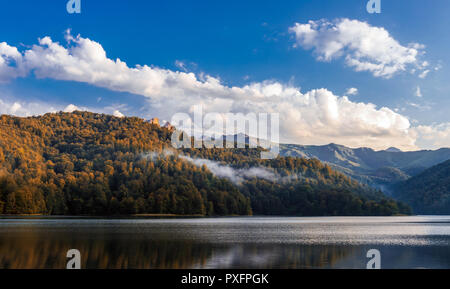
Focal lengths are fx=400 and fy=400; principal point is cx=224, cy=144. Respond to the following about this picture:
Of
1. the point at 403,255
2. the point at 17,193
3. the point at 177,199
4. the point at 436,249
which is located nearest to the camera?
the point at 403,255

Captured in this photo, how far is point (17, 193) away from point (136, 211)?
48981 mm

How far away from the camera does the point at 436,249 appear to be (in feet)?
172

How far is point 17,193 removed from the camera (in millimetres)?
157250

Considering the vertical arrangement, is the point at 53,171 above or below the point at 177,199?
above

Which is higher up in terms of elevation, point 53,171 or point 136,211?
point 53,171
